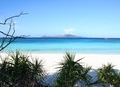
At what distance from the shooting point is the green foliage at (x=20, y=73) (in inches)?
233

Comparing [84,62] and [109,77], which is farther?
[84,62]

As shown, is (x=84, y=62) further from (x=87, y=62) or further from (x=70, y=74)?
(x=70, y=74)

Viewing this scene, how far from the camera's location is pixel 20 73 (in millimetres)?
6180

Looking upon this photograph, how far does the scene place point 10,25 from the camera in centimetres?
346

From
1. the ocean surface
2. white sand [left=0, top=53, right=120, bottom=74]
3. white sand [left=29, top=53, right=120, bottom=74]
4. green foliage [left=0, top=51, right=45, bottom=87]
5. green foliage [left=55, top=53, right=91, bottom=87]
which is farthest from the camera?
the ocean surface

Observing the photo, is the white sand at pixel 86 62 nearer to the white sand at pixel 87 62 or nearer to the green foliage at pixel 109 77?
the white sand at pixel 87 62

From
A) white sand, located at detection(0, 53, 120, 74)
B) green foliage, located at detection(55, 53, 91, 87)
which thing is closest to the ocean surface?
white sand, located at detection(0, 53, 120, 74)

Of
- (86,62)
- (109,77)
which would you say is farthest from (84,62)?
(109,77)

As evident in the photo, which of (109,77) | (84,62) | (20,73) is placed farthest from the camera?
(84,62)

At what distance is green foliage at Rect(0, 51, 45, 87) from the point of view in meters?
5.92

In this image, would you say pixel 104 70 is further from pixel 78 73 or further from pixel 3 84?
pixel 3 84

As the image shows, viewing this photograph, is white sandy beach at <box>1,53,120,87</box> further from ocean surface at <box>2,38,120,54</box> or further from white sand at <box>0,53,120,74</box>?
ocean surface at <box>2,38,120,54</box>

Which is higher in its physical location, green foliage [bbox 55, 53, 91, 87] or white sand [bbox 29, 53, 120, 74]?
green foliage [bbox 55, 53, 91, 87]

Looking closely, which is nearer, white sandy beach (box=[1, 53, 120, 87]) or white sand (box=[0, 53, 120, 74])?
white sandy beach (box=[1, 53, 120, 87])
